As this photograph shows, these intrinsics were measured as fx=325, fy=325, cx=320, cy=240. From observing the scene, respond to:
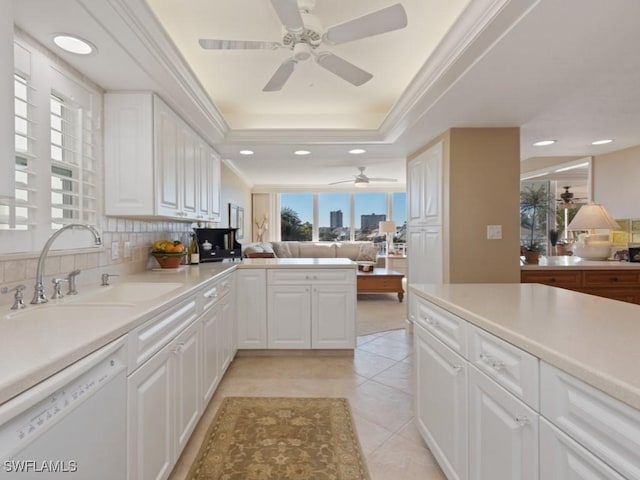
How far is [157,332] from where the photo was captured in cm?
137

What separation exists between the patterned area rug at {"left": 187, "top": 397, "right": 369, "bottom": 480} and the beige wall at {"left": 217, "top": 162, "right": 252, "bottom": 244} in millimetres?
2737

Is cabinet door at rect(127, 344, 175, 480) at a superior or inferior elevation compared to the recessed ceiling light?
inferior

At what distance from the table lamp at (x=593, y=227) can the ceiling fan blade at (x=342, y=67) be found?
9.86ft

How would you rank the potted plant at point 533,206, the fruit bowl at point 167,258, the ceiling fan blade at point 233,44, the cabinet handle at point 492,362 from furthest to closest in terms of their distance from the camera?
the potted plant at point 533,206
the fruit bowl at point 167,258
the ceiling fan blade at point 233,44
the cabinet handle at point 492,362

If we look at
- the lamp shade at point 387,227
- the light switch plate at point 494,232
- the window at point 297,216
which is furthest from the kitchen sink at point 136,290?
the window at point 297,216

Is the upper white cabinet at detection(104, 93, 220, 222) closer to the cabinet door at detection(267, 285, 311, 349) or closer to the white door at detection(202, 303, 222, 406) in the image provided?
the white door at detection(202, 303, 222, 406)

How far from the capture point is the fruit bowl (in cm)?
256

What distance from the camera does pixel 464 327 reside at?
1326 mm

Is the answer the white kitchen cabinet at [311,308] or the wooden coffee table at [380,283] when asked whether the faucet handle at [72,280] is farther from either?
the wooden coffee table at [380,283]

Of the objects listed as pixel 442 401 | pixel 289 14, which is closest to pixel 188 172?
pixel 289 14

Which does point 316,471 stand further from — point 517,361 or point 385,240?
point 385,240

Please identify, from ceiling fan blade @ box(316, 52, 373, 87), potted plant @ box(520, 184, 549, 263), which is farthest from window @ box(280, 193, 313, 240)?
ceiling fan blade @ box(316, 52, 373, 87)

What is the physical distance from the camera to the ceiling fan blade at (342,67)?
193 centimetres

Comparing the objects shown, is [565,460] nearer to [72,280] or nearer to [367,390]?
[367,390]
